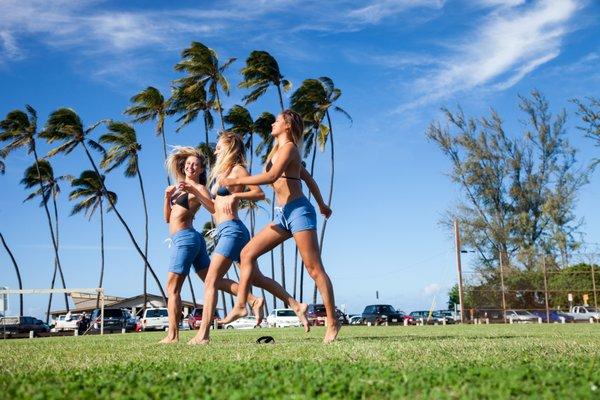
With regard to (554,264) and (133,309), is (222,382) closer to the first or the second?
(554,264)

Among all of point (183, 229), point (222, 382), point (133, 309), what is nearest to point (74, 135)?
point (133, 309)

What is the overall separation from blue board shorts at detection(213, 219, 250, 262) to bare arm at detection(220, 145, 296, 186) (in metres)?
0.71

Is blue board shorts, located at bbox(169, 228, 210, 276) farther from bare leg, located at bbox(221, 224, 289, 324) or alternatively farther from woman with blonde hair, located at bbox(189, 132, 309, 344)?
bare leg, located at bbox(221, 224, 289, 324)

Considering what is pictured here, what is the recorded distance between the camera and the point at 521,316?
117ft

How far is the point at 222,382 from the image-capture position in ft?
11.0

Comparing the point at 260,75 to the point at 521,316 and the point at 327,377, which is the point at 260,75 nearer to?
the point at 521,316

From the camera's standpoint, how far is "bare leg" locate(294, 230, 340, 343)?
682 cm

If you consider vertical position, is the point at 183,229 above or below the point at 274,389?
above

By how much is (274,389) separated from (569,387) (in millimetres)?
1296

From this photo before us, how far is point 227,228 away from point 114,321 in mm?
32886

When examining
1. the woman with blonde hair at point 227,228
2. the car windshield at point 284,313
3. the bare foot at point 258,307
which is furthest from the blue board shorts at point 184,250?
the car windshield at point 284,313

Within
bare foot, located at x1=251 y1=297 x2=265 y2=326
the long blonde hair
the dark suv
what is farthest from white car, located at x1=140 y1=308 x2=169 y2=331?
the long blonde hair

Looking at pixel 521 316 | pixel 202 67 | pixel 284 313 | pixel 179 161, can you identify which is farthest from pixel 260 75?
pixel 179 161

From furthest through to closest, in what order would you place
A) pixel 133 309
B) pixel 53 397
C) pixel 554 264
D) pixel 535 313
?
pixel 133 309
pixel 554 264
pixel 535 313
pixel 53 397
